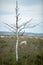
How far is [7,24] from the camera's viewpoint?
2537 millimetres

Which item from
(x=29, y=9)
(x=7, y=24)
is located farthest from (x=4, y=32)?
(x=29, y=9)

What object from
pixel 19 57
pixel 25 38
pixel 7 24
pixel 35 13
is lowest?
pixel 19 57

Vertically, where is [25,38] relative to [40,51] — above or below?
above

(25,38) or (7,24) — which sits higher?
(7,24)

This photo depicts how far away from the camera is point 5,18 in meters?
2.54

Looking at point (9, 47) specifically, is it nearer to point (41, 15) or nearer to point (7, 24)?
point (7, 24)

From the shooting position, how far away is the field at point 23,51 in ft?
7.95

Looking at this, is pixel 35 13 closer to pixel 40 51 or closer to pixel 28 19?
pixel 28 19

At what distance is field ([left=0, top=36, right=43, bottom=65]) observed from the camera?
2.42 meters

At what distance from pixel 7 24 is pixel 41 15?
534 millimetres

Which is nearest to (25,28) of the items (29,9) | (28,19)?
(28,19)

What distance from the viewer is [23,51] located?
2471 millimetres

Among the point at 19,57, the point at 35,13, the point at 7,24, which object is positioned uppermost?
the point at 35,13

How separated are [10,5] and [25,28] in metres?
0.42
